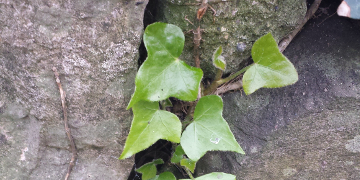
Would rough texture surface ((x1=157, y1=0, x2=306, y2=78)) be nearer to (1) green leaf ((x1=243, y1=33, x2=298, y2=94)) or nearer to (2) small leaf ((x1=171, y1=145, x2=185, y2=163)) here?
(1) green leaf ((x1=243, y1=33, x2=298, y2=94))

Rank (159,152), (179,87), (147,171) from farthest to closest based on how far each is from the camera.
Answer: (159,152) < (147,171) < (179,87)

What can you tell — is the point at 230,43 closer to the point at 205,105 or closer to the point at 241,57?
the point at 241,57

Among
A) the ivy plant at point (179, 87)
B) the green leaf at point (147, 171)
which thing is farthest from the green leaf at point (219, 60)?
the green leaf at point (147, 171)

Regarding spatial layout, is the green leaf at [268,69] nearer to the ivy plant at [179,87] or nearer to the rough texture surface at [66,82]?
the ivy plant at [179,87]

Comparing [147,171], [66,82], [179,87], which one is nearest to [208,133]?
[179,87]

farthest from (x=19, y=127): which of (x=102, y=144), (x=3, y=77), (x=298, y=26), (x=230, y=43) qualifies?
(x=298, y=26)

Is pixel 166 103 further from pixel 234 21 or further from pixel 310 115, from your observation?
pixel 310 115
